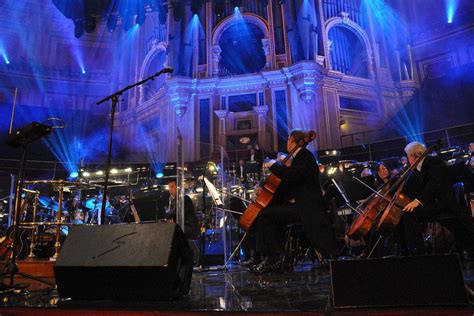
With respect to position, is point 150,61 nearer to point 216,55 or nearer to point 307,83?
point 216,55

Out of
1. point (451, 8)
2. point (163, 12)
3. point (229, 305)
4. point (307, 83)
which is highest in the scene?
point (163, 12)

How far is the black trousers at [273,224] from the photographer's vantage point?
3699mm

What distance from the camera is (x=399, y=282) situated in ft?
5.30

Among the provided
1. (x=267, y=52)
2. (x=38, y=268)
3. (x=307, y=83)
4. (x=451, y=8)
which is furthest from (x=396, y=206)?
(x=451, y=8)

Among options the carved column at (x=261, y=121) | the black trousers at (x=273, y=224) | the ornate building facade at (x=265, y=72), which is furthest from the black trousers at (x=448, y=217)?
the carved column at (x=261, y=121)

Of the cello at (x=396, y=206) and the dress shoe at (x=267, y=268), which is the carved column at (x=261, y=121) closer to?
the dress shoe at (x=267, y=268)

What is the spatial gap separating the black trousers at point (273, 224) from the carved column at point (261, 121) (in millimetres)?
10723

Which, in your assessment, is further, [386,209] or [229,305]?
[386,209]

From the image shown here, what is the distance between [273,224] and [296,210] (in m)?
0.32

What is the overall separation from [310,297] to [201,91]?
45.4 feet

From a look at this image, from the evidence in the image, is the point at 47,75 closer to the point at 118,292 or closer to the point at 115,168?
the point at 115,168

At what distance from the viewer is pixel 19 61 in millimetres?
17828

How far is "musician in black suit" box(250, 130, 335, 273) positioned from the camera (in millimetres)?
3477

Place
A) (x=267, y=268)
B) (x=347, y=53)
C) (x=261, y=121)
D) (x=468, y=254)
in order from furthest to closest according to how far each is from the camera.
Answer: (x=347, y=53) < (x=261, y=121) < (x=468, y=254) < (x=267, y=268)
